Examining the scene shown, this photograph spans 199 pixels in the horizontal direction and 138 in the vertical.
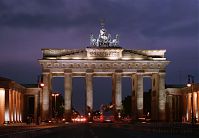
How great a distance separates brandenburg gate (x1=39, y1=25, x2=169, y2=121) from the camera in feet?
464

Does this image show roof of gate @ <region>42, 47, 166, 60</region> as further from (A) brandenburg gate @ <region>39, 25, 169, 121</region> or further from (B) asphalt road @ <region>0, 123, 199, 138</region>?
(B) asphalt road @ <region>0, 123, 199, 138</region>

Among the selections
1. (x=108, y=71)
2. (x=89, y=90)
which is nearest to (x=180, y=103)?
(x=108, y=71)

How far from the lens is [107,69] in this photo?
466ft

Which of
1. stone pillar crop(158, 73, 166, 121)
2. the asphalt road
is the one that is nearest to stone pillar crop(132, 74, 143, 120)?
stone pillar crop(158, 73, 166, 121)

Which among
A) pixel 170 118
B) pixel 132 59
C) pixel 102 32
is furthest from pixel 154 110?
pixel 102 32

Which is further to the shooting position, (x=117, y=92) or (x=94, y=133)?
(x=117, y=92)

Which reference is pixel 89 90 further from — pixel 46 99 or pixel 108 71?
pixel 46 99

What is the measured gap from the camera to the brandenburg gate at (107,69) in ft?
464

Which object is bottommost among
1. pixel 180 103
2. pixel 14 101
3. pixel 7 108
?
pixel 7 108

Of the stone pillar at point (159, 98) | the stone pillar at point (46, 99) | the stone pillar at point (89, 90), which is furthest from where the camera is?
the stone pillar at point (89, 90)

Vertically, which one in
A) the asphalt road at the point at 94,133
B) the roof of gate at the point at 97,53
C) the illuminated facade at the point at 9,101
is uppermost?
the roof of gate at the point at 97,53

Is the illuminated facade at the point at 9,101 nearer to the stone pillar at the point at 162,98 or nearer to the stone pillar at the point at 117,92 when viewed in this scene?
the stone pillar at the point at 117,92

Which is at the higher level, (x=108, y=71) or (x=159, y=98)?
(x=108, y=71)

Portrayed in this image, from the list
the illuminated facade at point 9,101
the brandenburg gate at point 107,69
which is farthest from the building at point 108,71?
the illuminated facade at point 9,101
